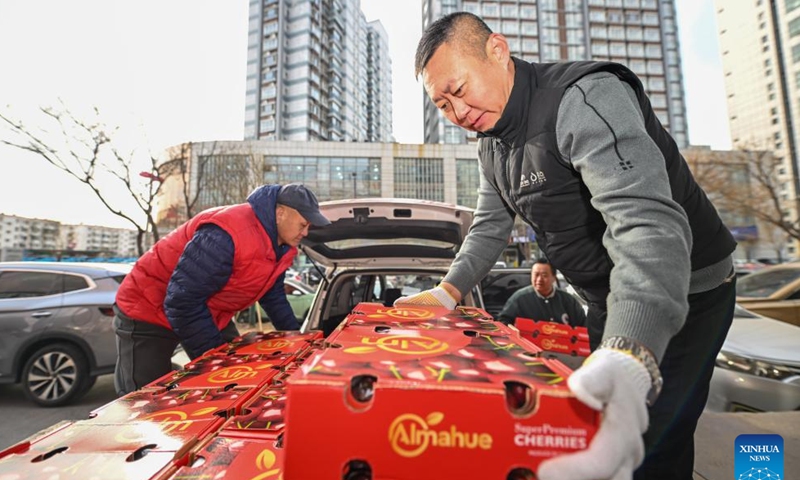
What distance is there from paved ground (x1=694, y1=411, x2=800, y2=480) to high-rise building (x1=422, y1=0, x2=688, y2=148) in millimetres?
42515

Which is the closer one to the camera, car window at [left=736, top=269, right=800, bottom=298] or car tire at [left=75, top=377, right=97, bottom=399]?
car tire at [left=75, top=377, right=97, bottom=399]

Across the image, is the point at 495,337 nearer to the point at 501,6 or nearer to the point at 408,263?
the point at 408,263

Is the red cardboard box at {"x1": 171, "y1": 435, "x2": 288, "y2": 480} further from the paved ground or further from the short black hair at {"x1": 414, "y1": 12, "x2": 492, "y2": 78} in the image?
the paved ground

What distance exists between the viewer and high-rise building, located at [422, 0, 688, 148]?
44.1 metres

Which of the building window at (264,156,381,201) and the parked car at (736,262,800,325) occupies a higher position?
the building window at (264,156,381,201)

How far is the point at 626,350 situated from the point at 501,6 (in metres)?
53.7

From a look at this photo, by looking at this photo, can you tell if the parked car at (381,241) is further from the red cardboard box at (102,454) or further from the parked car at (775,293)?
the parked car at (775,293)

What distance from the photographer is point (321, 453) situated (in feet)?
2.00

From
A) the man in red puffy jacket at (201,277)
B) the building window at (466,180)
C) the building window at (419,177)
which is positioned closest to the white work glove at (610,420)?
the man in red puffy jacket at (201,277)

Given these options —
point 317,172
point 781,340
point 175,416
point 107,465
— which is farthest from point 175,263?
point 317,172

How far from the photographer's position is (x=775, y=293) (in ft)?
15.2

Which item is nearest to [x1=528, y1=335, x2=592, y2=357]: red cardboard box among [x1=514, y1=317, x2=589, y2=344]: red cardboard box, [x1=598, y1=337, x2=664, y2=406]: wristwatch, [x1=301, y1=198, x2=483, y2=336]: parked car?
[x1=514, y1=317, x2=589, y2=344]: red cardboard box

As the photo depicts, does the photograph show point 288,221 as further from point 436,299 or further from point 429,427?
point 429,427

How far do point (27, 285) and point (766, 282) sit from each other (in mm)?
9463
